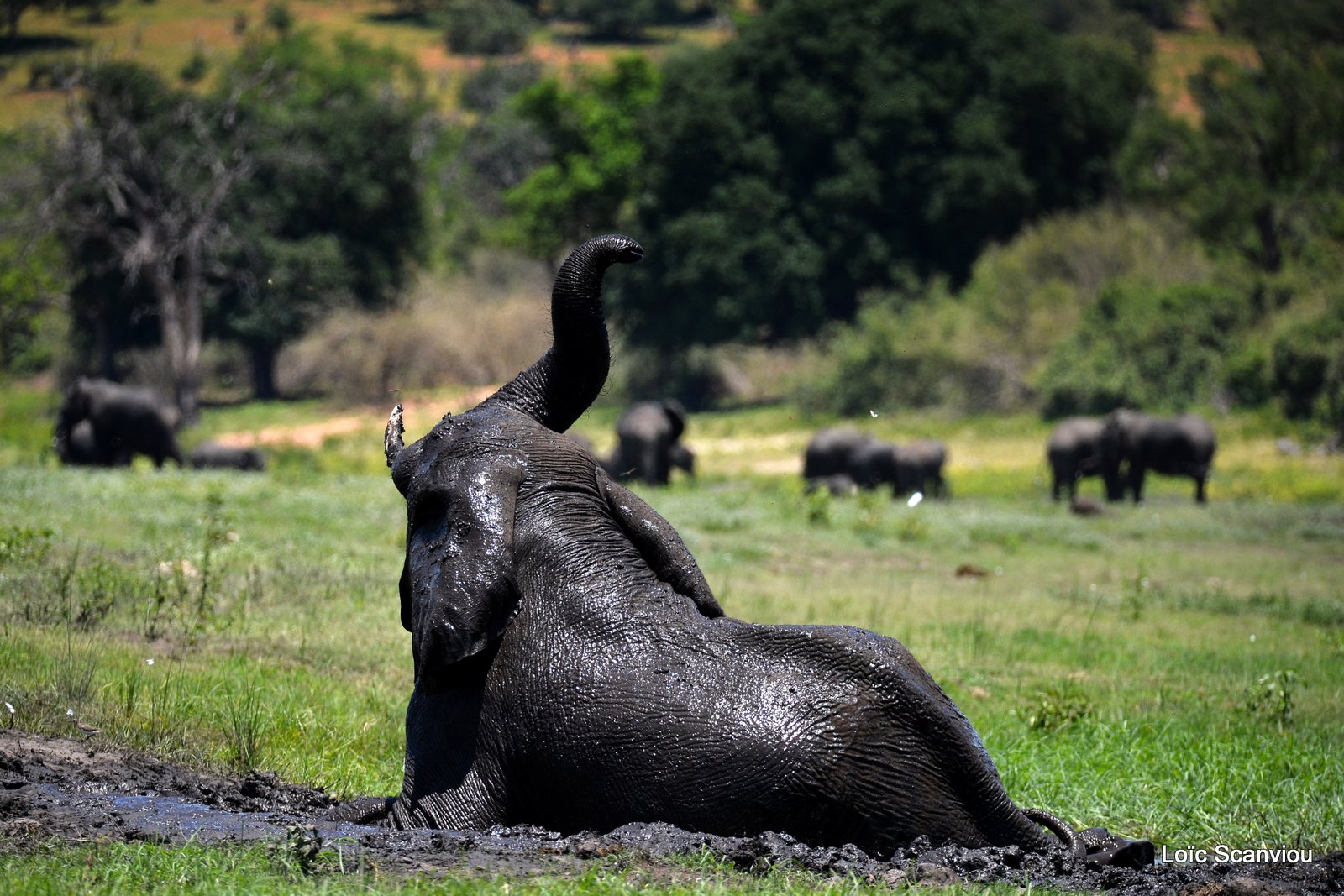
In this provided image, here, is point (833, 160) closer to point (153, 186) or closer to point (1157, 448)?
point (153, 186)

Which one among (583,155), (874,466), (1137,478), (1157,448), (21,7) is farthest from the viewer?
(583,155)

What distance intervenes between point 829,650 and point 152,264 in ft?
144

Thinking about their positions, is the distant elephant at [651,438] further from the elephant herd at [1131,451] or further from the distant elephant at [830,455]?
the elephant herd at [1131,451]

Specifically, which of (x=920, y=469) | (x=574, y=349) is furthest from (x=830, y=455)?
(x=574, y=349)

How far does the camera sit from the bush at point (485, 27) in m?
110

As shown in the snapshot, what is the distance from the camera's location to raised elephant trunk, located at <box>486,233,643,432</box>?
5918 mm

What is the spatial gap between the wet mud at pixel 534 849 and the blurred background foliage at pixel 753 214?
3782 cm

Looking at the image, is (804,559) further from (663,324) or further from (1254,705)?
(663,324)

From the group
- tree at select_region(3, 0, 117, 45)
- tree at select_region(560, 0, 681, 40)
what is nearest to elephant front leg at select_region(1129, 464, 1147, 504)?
tree at select_region(3, 0, 117, 45)

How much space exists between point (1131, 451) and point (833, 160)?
84.4 ft

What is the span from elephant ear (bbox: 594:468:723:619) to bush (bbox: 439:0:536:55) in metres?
108

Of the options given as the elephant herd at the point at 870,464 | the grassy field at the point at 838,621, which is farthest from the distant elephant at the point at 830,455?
the grassy field at the point at 838,621

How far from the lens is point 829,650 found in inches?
205

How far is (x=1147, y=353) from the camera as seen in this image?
140 feet
